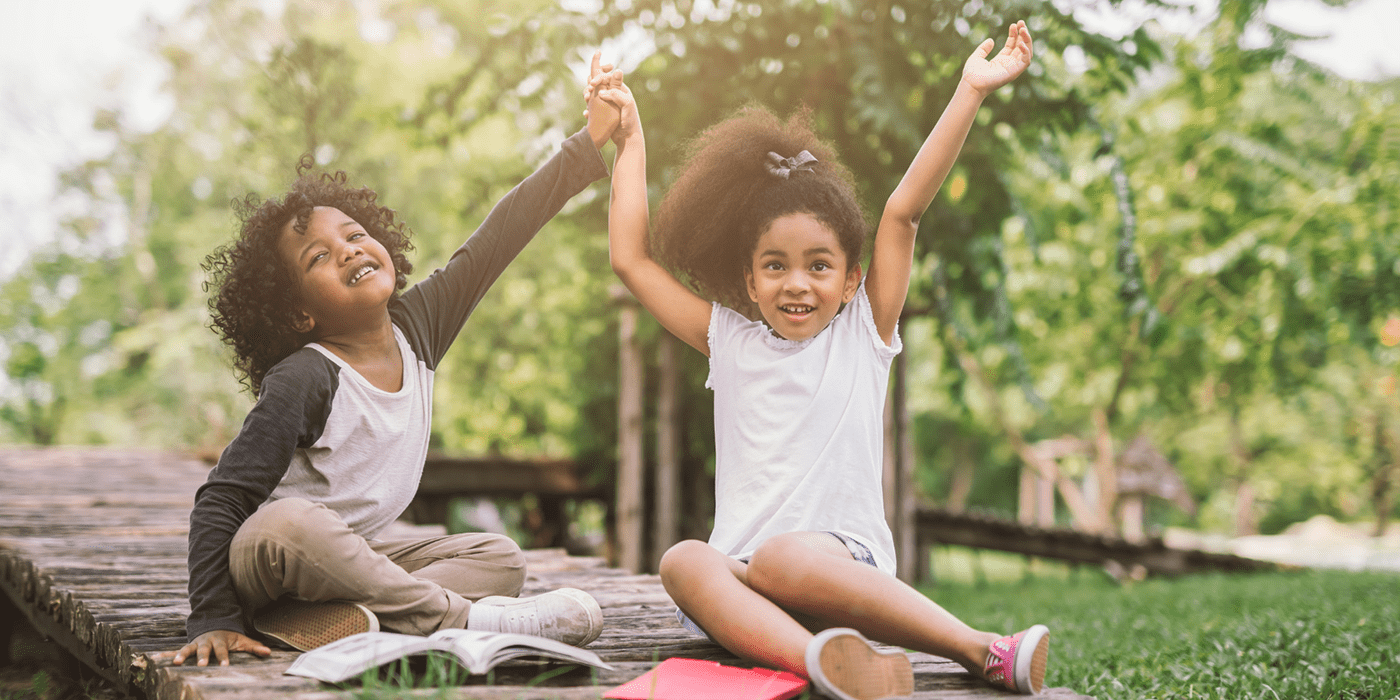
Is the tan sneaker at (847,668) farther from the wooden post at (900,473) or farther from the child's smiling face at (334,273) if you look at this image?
the wooden post at (900,473)

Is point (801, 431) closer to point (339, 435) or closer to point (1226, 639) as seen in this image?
point (339, 435)

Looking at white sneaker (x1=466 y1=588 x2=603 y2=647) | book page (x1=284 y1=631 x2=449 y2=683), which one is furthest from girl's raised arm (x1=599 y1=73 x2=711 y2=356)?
book page (x1=284 y1=631 x2=449 y2=683)

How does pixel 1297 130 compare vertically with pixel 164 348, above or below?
above

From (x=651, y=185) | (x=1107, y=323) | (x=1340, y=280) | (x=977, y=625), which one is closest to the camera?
(x=651, y=185)

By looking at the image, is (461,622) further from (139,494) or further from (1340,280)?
(1340,280)

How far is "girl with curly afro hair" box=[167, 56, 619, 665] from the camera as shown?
1.89 m

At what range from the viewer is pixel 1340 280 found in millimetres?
6219

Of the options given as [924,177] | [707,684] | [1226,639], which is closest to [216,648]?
[707,684]

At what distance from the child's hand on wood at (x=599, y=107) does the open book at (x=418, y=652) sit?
1426 mm

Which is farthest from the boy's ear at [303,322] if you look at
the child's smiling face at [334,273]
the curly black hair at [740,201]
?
the curly black hair at [740,201]

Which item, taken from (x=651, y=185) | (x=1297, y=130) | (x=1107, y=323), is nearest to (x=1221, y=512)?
(x=1107, y=323)

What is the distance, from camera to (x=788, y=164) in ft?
7.72

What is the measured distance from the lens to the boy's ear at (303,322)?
219 cm

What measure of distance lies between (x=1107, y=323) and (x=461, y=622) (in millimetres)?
9577
